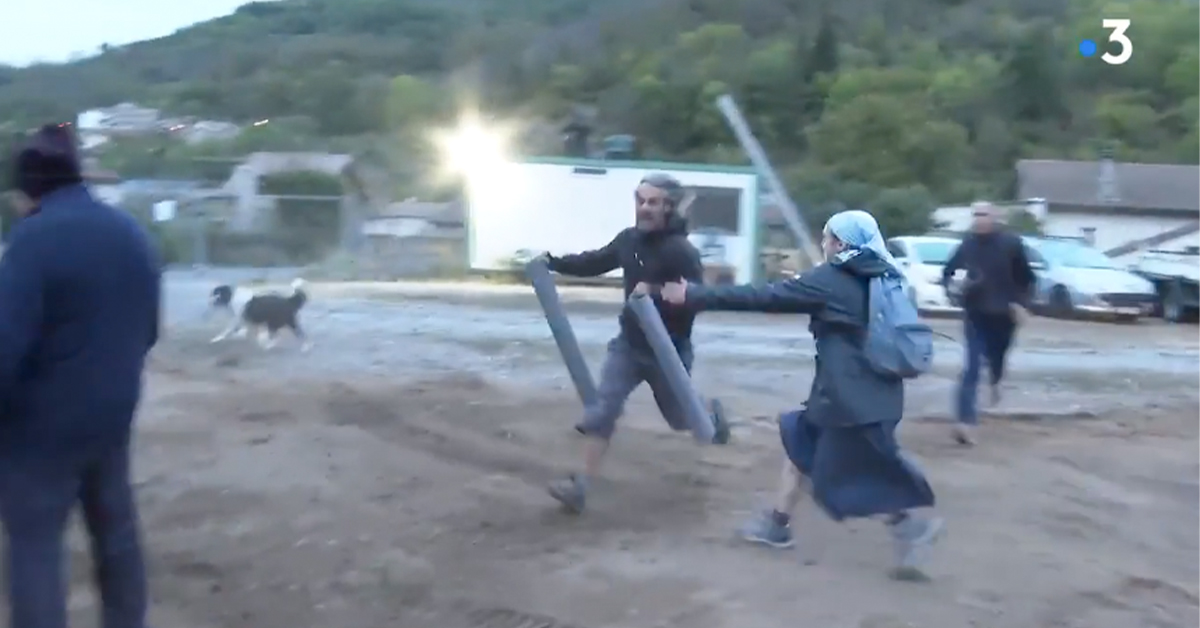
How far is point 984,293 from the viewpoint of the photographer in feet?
32.9

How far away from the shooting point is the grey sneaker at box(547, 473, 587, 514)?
7160 millimetres

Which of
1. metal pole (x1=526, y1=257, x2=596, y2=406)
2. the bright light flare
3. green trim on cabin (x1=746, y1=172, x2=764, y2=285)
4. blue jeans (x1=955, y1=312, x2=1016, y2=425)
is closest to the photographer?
metal pole (x1=526, y1=257, x2=596, y2=406)

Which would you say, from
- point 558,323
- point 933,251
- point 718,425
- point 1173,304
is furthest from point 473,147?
point 558,323

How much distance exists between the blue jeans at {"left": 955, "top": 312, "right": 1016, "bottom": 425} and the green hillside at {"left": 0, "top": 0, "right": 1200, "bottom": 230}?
84.5 ft

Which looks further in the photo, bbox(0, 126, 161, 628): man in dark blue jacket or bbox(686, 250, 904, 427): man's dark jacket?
bbox(686, 250, 904, 427): man's dark jacket

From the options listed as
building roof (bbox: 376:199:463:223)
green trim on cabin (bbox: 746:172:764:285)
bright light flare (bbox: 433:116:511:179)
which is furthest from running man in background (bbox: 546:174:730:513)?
building roof (bbox: 376:199:463:223)

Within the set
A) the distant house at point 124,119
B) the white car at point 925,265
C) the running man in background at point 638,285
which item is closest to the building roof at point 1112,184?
the white car at point 925,265

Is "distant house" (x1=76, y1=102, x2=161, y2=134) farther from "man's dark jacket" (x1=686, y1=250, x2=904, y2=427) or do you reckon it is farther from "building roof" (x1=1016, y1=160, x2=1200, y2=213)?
"building roof" (x1=1016, y1=160, x2=1200, y2=213)

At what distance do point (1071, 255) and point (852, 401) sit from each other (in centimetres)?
2212

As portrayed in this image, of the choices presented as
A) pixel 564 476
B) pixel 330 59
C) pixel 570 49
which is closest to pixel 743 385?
pixel 564 476

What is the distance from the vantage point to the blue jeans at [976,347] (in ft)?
32.8

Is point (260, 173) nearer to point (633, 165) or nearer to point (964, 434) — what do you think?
point (633, 165)

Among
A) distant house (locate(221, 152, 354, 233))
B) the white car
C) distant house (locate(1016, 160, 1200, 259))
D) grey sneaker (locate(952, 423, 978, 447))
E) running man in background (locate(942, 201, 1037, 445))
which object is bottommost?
distant house (locate(1016, 160, 1200, 259))

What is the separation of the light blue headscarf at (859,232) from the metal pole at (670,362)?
93 cm
